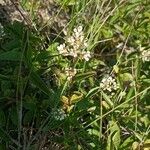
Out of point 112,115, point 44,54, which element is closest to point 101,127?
point 112,115

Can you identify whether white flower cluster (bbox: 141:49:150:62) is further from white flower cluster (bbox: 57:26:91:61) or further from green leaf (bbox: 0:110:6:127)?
green leaf (bbox: 0:110:6:127)

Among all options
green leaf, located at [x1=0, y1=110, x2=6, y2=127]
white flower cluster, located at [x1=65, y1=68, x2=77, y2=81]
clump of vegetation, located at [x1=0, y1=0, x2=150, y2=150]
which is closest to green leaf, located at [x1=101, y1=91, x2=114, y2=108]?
clump of vegetation, located at [x1=0, y1=0, x2=150, y2=150]

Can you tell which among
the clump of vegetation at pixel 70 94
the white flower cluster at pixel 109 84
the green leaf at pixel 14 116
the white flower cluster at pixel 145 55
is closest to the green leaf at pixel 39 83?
the clump of vegetation at pixel 70 94

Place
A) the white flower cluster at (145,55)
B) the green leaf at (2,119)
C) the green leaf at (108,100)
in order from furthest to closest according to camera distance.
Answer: the white flower cluster at (145,55), the green leaf at (108,100), the green leaf at (2,119)

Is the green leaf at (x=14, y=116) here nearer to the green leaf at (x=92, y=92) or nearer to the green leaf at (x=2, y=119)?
the green leaf at (x=2, y=119)

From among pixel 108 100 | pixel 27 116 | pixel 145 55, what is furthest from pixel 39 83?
pixel 145 55

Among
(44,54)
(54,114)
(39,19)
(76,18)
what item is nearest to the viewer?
(54,114)

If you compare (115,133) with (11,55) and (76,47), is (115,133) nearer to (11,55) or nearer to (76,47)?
(76,47)

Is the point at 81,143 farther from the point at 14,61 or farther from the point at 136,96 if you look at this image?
the point at 14,61
